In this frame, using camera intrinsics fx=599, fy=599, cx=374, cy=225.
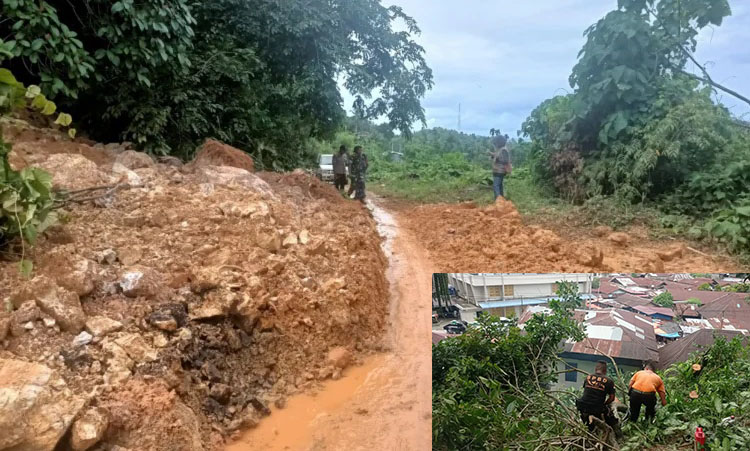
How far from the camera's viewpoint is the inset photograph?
1.76 m

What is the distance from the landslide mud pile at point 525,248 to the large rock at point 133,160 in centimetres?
292

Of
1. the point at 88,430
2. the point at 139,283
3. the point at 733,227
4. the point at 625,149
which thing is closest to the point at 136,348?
the point at 139,283

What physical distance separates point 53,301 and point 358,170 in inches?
187

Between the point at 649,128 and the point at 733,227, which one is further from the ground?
the point at 649,128

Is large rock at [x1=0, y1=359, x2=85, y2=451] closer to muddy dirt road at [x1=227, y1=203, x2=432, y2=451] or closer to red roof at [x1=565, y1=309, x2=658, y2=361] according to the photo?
muddy dirt road at [x1=227, y1=203, x2=432, y2=451]

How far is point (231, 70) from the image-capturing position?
699 centimetres

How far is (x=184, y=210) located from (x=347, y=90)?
276 cm

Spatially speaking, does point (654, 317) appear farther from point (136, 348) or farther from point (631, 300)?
point (136, 348)

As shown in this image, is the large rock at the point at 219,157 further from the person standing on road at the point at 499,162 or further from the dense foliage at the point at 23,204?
the person standing on road at the point at 499,162

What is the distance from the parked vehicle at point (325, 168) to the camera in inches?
314

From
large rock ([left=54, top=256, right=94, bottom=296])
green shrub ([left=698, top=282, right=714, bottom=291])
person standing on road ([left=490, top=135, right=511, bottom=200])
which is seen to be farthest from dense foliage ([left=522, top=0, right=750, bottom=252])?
large rock ([left=54, top=256, right=94, bottom=296])

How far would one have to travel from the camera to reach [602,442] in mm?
1787

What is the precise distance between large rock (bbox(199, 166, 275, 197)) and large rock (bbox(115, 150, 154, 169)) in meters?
0.51

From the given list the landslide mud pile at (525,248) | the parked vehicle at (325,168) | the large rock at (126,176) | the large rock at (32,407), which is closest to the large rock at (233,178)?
the large rock at (126,176)
